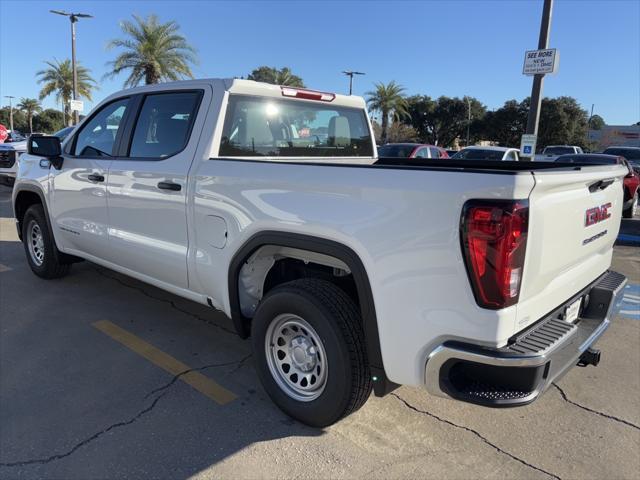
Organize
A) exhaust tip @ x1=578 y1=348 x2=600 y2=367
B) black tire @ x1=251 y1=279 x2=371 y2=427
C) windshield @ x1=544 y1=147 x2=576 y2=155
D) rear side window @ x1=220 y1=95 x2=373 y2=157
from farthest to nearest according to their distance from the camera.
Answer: windshield @ x1=544 y1=147 x2=576 y2=155, rear side window @ x1=220 y1=95 x2=373 y2=157, exhaust tip @ x1=578 y1=348 x2=600 y2=367, black tire @ x1=251 y1=279 x2=371 y2=427

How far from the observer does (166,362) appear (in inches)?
144

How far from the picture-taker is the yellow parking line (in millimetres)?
3242

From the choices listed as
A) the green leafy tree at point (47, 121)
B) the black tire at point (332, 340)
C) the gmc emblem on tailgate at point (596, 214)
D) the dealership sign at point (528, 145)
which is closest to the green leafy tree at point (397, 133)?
the dealership sign at point (528, 145)

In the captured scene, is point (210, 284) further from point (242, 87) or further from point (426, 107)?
point (426, 107)

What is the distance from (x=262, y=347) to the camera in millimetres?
2988

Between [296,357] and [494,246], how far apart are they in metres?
1.38

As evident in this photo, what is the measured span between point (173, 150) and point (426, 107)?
207ft

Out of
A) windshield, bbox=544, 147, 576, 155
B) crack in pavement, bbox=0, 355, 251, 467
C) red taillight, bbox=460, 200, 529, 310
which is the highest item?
windshield, bbox=544, 147, 576, 155

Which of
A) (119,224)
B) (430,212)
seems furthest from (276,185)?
(119,224)

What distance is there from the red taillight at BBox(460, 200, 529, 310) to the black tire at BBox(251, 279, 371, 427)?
0.74 metres

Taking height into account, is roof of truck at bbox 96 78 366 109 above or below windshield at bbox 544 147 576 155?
below

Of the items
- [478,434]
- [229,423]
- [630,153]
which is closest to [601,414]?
[478,434]

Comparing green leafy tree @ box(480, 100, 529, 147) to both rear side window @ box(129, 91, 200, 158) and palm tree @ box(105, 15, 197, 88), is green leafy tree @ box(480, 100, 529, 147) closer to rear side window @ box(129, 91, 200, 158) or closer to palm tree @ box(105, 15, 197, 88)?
palm tree @ box(105, 15, 197, 88)

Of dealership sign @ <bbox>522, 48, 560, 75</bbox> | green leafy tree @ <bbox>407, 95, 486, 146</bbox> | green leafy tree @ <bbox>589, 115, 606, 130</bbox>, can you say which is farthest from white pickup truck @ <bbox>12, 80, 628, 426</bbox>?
green leafy tree @ <bbox>589, 115, 606, 130</bbox>
